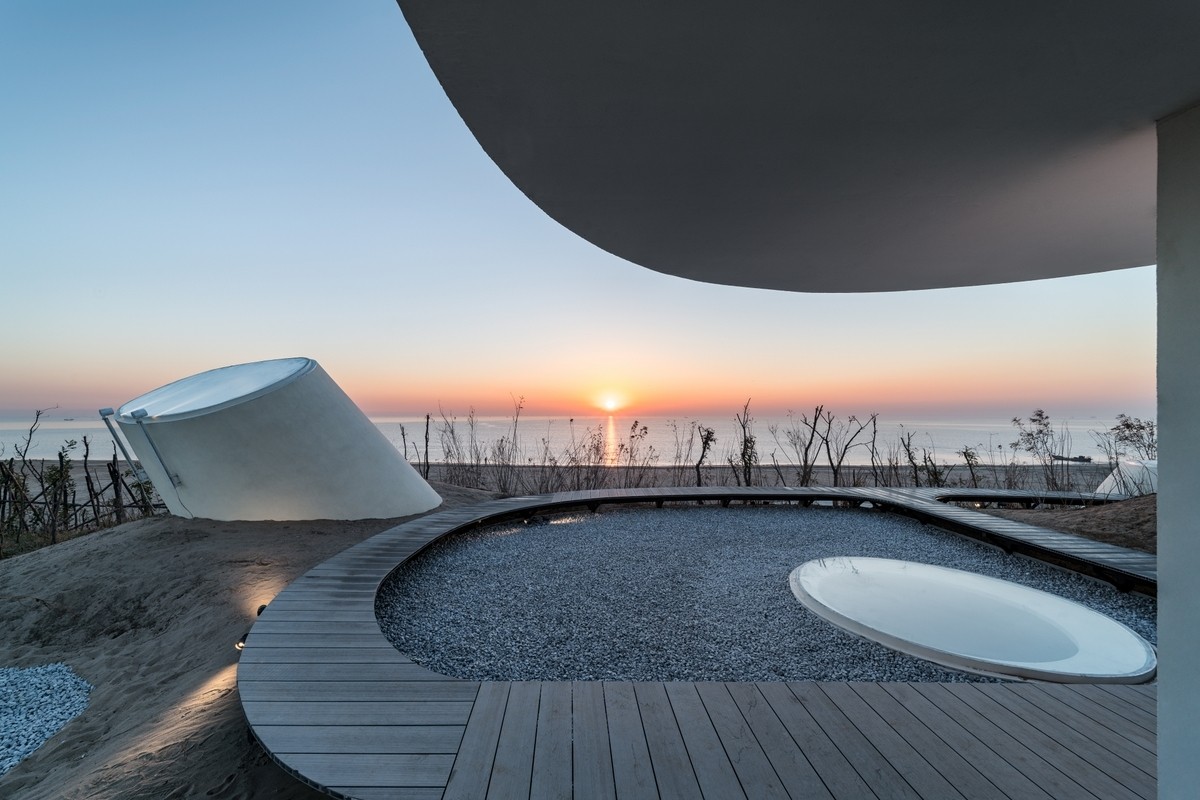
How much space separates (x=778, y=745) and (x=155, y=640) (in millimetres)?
3539

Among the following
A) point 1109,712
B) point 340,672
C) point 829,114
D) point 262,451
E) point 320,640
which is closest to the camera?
point 829,114

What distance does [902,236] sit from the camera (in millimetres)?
1401

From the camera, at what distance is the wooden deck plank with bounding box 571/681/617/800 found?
1286mm

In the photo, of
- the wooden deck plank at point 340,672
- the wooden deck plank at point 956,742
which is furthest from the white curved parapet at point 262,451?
the wooden deck plank at point 956,742

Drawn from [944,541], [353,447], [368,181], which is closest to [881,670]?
[944,541]

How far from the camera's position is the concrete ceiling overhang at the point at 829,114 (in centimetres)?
71

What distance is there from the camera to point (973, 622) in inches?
103

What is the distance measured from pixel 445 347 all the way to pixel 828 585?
10.2 m

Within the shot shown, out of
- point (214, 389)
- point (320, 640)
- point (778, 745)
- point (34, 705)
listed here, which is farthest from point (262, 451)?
point (778, 745)

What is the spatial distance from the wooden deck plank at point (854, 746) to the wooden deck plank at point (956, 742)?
0.14 m

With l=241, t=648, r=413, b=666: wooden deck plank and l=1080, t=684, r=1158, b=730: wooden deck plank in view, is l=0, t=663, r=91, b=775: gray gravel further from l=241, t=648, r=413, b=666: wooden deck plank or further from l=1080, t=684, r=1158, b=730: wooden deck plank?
l=1080, t=684, r=1158, b=730: wooden deck plank

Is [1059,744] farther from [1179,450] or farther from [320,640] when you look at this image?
[320,640]

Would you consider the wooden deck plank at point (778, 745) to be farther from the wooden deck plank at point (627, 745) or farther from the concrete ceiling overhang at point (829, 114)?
the concrete ceiling overhang at point (829, 114)

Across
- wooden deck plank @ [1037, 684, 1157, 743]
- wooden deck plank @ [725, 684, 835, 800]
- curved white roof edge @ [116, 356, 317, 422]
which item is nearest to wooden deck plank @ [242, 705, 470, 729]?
wooden deck plank @ [725, 684, 835, 800]
